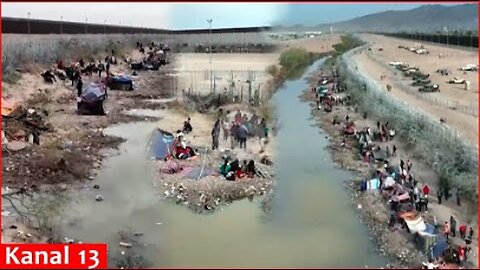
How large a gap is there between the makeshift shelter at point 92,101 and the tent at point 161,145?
133 inches

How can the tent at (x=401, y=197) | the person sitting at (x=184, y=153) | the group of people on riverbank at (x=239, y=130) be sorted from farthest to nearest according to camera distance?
the group of people on riverbank at (x=239, y=130) < the person sitting at (x=184, y=153) < the tent at (x=401, y=197)

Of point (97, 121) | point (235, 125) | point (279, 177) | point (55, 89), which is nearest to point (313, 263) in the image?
point (279, 177)

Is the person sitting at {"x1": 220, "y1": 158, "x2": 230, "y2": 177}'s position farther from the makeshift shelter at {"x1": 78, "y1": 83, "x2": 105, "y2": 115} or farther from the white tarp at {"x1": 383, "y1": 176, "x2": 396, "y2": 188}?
the makeshift shelter at {"x1": 78, "y1": 83, "x2": 105, "y2": 115}

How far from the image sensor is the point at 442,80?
3519 centimetres

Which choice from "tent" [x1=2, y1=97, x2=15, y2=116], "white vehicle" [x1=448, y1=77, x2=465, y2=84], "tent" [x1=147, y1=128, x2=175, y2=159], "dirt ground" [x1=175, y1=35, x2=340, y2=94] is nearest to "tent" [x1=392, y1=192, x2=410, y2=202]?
"tent" [x1=147, y1=128, x2=175, y2=159]

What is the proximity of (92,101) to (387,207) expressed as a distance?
1126 centimetres

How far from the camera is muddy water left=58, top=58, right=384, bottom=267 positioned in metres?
11.5

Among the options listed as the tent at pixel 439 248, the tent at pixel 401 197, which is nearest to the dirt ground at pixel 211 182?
the tent at pixel 401 197

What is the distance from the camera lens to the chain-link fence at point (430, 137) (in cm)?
1499

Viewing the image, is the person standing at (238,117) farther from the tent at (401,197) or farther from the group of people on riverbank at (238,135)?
the tent at (401,197)

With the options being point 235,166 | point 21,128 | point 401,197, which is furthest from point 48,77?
point 401,197

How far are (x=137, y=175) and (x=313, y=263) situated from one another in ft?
18.6

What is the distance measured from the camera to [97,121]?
2000cm

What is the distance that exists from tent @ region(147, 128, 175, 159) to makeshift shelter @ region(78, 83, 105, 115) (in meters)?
3.37
